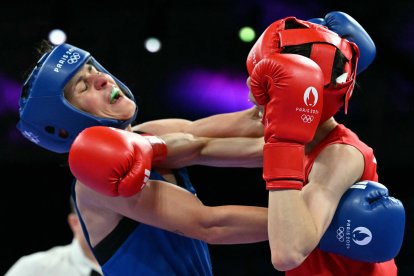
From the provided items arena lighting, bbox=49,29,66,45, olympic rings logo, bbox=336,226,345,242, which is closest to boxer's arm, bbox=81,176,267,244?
olympic rings logo, bbox=336,226,345,242

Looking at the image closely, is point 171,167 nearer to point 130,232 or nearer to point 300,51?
point 130,232

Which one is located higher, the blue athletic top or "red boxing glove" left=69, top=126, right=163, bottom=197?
"red boxing glove" left=69, top=126, right=163, bottom=197

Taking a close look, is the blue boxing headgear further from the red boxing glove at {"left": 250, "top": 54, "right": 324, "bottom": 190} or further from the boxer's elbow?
the boxer's elbow

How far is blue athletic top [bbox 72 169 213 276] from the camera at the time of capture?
2148 millimetres

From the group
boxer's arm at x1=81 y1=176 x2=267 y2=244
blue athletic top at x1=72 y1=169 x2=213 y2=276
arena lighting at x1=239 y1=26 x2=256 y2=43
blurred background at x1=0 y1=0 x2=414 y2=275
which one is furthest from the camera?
blurred background at x1=0 y1=0 x2=414 y2=275

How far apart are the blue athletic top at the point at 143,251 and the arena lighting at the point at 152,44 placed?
13.5 feet

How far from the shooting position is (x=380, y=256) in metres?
1.90

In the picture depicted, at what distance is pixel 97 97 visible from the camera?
2.24 meters

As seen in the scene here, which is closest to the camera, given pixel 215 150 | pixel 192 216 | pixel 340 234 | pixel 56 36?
pixel 340 234

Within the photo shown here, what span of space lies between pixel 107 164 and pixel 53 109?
1.36ft

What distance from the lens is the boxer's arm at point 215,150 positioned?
2350mm

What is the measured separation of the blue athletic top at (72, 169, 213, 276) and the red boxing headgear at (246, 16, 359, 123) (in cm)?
63

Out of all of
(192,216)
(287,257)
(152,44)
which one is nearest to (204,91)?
(152,44)

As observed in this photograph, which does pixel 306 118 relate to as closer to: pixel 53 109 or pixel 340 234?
pixel 340 234
